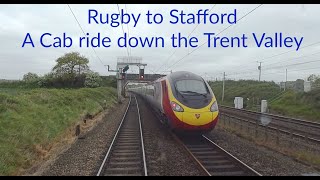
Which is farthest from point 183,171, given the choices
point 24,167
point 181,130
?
point 24,167

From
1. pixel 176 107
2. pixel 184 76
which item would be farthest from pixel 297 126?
pixel 176 107

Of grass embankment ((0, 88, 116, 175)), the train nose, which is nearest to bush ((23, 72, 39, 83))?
grass embankment ((0, 88, 116, 175))

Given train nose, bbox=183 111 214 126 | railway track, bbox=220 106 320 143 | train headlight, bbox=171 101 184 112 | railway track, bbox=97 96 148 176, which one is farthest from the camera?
railway track, bbox=220 106 320 143

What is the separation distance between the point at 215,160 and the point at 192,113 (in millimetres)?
3072

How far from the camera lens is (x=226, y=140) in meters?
15.1

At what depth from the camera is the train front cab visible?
45.5 feet

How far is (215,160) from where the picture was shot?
11.2 m

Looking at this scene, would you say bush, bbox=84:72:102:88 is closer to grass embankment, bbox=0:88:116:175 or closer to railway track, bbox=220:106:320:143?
grass embankment, bbox=0:88:116:175

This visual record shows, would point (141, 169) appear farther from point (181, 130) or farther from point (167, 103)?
point (167, 103)

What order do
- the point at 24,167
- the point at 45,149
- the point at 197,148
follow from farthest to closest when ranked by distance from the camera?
1. the point at 45,149
2. the point at 197,148
3. the point at 24,167

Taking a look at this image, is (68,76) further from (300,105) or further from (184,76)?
(184,76)

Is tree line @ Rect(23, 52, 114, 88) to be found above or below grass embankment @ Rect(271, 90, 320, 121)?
above

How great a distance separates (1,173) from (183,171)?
5.32 m

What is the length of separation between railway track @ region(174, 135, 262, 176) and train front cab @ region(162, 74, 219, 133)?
72 cm
